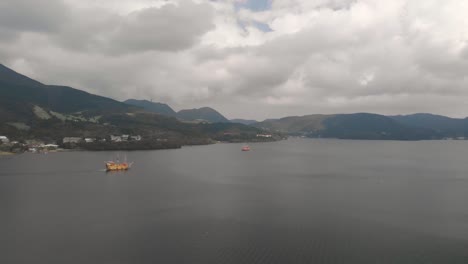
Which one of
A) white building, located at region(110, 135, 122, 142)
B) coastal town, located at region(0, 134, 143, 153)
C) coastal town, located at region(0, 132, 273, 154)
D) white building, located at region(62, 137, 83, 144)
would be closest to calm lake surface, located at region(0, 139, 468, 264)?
coastal town, located at region(0, 134, 143, 153)

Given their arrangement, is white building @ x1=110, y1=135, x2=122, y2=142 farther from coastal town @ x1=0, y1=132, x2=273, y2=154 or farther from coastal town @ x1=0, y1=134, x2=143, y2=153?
coastal town @ x1=0, y1=134, x2=143, y2=153

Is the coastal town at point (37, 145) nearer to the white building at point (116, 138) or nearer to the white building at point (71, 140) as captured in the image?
the white building at point (71, 140)

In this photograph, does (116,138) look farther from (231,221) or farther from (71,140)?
(231,221)

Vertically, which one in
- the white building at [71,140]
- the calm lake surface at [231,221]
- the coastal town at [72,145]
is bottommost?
the calm lake surface at [231,221]

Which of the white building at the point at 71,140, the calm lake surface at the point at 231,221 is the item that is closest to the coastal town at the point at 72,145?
the white building at the point at 71,140

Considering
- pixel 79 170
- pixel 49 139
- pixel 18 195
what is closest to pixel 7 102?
pixel 49 139

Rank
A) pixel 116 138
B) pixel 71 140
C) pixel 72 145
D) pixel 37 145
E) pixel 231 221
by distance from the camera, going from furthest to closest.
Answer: pixel 116 138 < pixel 71 140 < pixel 72 145 < pixel 37 145 < pixel 231 221

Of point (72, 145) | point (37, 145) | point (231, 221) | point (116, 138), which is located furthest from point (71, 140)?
point (231, 221)

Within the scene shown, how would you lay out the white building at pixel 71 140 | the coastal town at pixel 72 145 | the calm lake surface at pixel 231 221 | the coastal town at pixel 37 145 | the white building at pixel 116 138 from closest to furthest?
the calm lake surface at pixel 231 221
the coastal town at pixel 37 145
the coastal town at pixel 72 145
the white building at pixel 71 140
the white building at pixel 116 138

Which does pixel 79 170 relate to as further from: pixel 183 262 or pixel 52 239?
pixel 183 262
